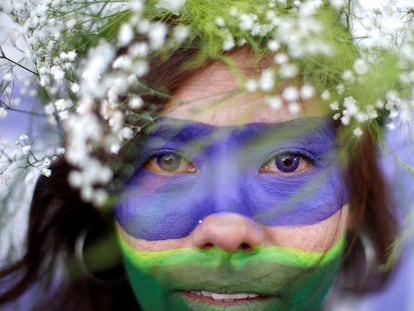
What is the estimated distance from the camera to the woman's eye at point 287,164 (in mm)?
1072

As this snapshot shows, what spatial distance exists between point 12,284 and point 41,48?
53cm

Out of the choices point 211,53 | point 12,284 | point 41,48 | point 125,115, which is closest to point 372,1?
point 211,53

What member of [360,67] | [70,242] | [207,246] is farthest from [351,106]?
[70,242]

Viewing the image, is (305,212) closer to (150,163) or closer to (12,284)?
(150,163)

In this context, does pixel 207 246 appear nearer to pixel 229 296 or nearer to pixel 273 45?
pixel 229 296

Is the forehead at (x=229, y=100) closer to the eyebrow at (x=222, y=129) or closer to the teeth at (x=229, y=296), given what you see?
the eyebrow at (x=222, y=129)

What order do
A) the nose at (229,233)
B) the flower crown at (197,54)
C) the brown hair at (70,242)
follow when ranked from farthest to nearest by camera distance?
the brown hair at (70,242) → the nose at (229,233) → the flower crown at (197,54)

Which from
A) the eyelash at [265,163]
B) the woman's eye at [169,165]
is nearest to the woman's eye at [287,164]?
the eyelash at [265,163]

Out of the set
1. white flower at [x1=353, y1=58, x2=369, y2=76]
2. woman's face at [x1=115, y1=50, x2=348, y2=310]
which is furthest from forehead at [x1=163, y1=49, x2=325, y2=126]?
white flower at [x1=353, y1=58, x2=369, y2=76]

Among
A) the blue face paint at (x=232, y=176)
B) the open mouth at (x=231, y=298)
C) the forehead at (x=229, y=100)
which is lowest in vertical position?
the open mouth at (x=231, y=298)

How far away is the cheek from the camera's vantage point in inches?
41.3

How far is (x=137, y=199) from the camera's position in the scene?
1.08 metres

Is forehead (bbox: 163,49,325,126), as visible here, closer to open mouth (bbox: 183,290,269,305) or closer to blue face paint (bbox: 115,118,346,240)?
blue face paint (bbox: 115,118,346,240)

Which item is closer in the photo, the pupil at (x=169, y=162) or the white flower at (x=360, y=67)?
the white flower at (x=360, y=67)
